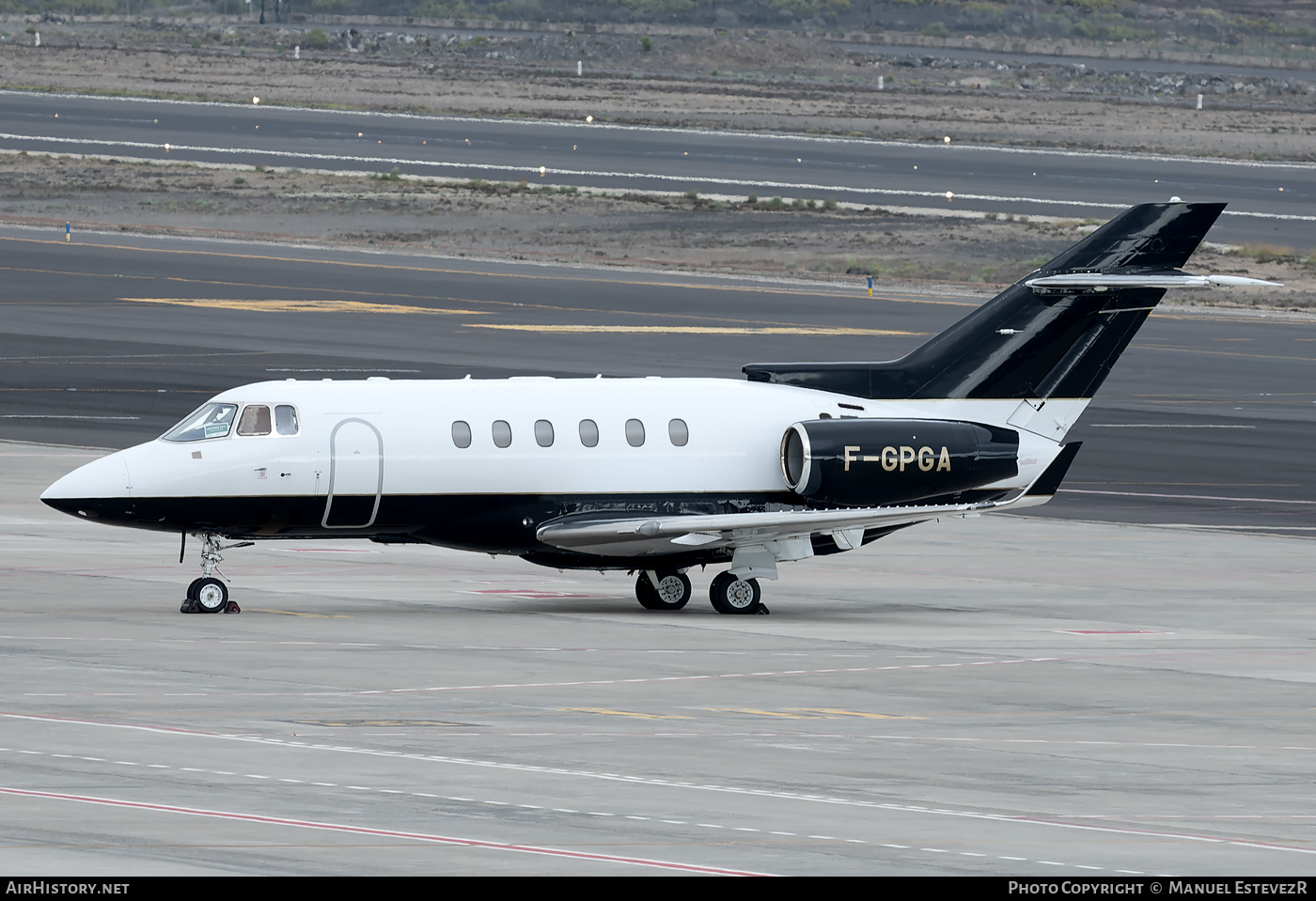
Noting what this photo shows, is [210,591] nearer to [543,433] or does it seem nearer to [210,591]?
[210,591]

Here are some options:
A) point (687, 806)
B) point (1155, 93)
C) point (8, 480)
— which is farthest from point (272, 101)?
point (687, 806)

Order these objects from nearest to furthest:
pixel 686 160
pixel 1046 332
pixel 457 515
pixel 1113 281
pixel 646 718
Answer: pixel 646 718
pixel 457 515
pixel 1113 281
pixel 1046 332
pixel 686 160

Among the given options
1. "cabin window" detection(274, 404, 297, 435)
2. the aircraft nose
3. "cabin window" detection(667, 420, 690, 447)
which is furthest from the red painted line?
"cabin window" detection(667, 420, 690, 447)

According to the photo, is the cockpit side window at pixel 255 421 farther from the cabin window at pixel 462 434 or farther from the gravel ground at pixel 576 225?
the gravel ground at pixel 576 225

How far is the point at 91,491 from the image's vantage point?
32031 mm

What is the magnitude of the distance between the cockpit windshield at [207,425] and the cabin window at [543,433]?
4.24 m

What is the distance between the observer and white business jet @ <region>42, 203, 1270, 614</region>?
108 ft

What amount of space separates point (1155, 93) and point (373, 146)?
280 feet

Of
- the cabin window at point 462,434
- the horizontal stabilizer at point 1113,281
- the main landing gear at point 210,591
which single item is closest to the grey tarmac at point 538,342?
the horizontal stabilizer at point 1113,281

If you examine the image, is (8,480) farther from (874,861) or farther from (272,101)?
(272,101)

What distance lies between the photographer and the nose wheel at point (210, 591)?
32844 mm

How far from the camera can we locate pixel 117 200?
10906 cm

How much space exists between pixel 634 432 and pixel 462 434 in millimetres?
2600

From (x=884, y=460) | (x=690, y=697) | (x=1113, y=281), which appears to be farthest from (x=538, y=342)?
(x=690, y=697)
